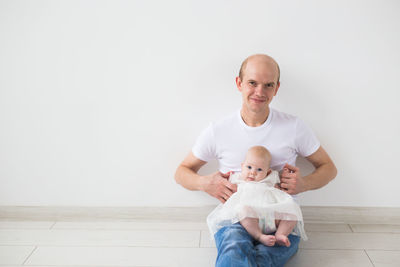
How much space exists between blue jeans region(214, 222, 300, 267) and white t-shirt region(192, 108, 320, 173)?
352 millimetres

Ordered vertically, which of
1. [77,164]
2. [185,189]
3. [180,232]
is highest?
[77,164]

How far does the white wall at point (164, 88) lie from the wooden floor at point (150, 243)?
138 mm

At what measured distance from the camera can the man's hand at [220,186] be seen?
1.76 meters

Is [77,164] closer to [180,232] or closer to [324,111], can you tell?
[180,232]

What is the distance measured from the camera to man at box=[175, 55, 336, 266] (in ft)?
5.59

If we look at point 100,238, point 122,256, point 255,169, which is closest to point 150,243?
Answer: point 122,256

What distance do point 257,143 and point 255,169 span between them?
0.59 feet

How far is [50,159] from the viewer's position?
211cm

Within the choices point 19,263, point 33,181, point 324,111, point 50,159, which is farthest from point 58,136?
point 324,111

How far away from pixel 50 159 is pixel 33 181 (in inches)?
6.8

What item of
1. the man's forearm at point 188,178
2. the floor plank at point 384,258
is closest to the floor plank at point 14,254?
the man's forearm at point 188,178

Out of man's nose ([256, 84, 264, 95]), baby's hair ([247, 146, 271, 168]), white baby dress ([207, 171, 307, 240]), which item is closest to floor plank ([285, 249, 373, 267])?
white baby dress ([207, 171, 307, 240])

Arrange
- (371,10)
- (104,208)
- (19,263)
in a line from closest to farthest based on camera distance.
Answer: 1. (19,263)
2. (371,10)
3. (104,208)

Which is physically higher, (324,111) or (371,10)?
(371,10)
